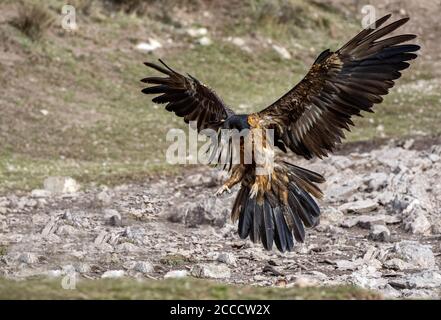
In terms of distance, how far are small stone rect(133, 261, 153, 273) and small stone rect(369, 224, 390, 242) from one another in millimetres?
2627

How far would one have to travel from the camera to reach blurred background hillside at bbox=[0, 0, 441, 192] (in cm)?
1402

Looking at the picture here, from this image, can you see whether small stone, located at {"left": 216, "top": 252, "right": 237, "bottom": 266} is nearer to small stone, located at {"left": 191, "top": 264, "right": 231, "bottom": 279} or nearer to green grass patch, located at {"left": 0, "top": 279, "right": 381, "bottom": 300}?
small stone, located at {"left": 191, "top": 264, "right": 231, "bottom": 279}

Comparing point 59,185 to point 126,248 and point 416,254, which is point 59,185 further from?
point 416,254

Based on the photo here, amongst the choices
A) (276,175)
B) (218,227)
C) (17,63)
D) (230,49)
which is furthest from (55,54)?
(276,175)

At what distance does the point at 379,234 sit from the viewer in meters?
9.68

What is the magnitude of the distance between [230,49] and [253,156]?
12.2 meters

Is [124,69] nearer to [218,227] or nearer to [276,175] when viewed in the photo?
[218,227]

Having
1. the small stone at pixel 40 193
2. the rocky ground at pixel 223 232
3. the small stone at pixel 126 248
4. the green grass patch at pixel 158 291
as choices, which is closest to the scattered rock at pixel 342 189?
the rocky ground at pixel 223 232

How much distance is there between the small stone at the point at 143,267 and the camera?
321 inches

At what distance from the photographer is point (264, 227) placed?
7.76 meters

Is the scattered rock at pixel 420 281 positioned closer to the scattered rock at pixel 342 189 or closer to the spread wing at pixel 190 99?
the spread wing at pixel 190 99

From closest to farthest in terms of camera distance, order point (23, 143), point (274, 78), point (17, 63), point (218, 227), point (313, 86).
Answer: point (313, 86) → point (218, 227) → point (23, 143) → point (17, 63) → point (274, 78)

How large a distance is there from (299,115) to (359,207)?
3346mm

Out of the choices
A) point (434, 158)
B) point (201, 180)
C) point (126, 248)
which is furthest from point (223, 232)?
point (434, 158)
